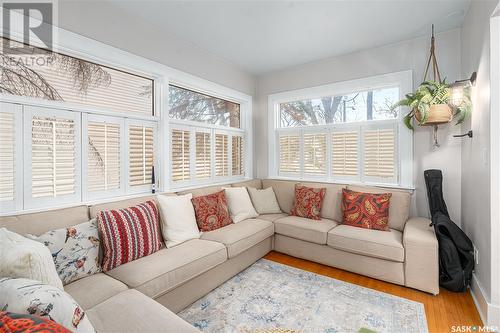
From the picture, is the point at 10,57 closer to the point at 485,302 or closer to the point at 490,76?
the point at 490,76

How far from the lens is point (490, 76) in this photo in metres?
1.84

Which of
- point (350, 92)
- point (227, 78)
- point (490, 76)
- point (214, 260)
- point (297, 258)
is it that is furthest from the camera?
point (227, 78)

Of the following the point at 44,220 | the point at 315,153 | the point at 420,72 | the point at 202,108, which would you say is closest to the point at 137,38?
the point at 202,108

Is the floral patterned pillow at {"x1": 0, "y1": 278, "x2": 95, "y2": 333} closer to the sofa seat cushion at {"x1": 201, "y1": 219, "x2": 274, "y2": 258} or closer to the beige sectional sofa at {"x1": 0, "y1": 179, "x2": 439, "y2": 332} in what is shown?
the beige sectional sofa at {"x1": 0, "y1": 179, "x2": 439, "y2": 332}

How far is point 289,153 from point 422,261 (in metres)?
2.34

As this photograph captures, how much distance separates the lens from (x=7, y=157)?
73.6 inches

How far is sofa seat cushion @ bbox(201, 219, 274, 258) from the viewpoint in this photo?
2498 millimetres

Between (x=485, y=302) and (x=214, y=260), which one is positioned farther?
(x=214, y=260)

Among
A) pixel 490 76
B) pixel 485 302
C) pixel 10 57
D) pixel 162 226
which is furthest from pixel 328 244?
pixel 10 57

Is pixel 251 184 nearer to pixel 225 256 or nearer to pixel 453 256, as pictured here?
pixel 225 256

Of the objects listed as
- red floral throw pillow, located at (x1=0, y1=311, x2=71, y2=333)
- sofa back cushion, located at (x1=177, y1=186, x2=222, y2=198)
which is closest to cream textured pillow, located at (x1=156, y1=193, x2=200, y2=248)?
sofa back cushion, located at (x1=177, y1=186, x2=222, y2=198)

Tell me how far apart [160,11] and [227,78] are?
4.71 feet

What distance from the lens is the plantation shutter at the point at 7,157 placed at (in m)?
1.85

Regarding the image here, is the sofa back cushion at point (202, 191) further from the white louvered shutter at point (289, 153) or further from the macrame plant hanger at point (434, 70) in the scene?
the macrame plant hanger at point (434, 70)
